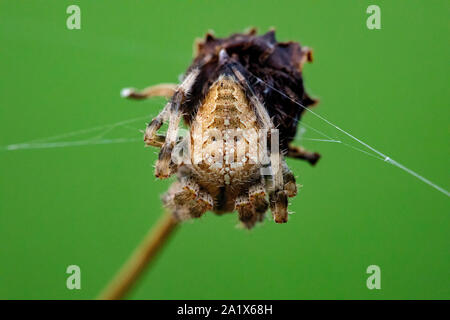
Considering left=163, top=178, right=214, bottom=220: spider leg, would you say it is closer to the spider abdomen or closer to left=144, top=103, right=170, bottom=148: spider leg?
the spider abdomen

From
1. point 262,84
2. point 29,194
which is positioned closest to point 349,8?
point 262,84

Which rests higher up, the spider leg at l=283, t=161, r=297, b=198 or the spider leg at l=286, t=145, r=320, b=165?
the spider leg at l=286, t=145, r=320, b=165

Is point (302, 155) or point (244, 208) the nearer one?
point (244, 208)

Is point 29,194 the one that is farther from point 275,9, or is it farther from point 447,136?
point 447,136

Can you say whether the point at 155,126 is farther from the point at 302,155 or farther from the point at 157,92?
the point at 302,155

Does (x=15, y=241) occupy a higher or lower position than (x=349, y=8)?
lower

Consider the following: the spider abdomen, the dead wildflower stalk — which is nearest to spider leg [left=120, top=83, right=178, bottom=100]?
the spider abdomen

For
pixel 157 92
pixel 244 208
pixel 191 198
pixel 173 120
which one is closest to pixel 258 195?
pixel 244 208

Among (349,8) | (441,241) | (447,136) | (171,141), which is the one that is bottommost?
(441,241)
